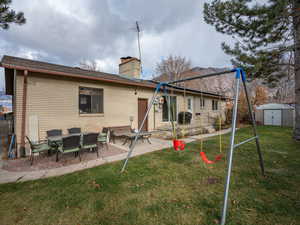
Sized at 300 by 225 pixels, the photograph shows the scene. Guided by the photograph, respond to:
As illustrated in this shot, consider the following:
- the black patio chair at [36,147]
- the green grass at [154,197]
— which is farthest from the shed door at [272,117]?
the black patio chair at [36,147]

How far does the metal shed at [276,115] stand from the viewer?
13461 millimetres

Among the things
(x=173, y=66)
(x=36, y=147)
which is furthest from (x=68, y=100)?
(x=173, y=66)

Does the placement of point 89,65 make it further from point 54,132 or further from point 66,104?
point 54,132

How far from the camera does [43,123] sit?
17.9 ft

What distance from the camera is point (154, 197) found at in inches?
98.1

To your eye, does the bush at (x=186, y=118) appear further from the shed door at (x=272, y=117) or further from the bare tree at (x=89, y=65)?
the bare tree at (x=89, y=65)

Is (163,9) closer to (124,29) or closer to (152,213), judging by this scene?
(124,29)

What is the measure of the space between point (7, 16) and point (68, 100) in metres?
3.47

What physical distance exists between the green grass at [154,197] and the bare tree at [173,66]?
21.6 metres

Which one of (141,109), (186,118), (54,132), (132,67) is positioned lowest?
(54,132)

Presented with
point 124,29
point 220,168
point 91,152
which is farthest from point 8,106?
point 220,168

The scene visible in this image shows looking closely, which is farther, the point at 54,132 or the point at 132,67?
the point at 132,67

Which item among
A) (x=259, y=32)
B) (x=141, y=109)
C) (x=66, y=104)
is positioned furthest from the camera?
(x=141, y=109)

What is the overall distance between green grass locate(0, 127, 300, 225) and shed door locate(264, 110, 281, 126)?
565 inches
